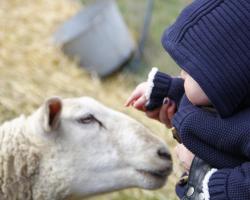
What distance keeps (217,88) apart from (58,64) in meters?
5.23

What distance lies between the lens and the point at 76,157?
2.76m

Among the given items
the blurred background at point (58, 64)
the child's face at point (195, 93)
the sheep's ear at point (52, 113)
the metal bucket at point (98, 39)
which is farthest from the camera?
the metal bucket at point (98, 39)

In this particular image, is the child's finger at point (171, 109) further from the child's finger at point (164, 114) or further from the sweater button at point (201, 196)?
the sweater button at point (201, 196)

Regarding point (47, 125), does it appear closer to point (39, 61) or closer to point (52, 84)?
point (52, 84)

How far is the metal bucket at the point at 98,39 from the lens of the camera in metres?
7.38

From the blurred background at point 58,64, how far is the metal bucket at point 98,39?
0.11 metres

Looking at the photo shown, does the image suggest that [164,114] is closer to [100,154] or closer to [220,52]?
[100,154]

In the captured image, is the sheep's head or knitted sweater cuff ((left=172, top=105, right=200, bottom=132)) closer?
knitted sweater cuff ((left=172, top=105, right=200, bottom=132))

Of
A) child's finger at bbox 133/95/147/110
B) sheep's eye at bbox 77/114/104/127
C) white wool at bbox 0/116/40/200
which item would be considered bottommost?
white wool at bbox 0/116/40/200

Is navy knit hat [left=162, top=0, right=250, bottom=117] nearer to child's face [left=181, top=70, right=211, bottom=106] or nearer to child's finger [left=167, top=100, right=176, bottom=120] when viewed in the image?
child's face [left=181, top=70, right=211, bottom=106]

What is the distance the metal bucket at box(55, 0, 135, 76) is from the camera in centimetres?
738

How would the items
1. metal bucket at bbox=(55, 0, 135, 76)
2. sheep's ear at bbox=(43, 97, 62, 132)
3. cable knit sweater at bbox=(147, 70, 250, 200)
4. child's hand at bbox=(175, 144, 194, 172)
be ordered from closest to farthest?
cable knit sweater at bbox=(147, 70, 250, 200) < child's hand at bbox=(175, 144, 194, 172) < sheep's ear at bbox=(43, 97, 62, 132) < metal bucket at bbox=(55, 0, 135, 76)

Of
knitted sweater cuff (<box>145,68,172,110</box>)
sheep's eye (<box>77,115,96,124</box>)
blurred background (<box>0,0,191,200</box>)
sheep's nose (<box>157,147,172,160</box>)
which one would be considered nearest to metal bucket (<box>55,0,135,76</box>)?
blurred background (<box>0,0,191,200</box>)

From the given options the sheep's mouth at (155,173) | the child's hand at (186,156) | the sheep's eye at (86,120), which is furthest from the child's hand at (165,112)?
the sheep's eye at (86,120)
